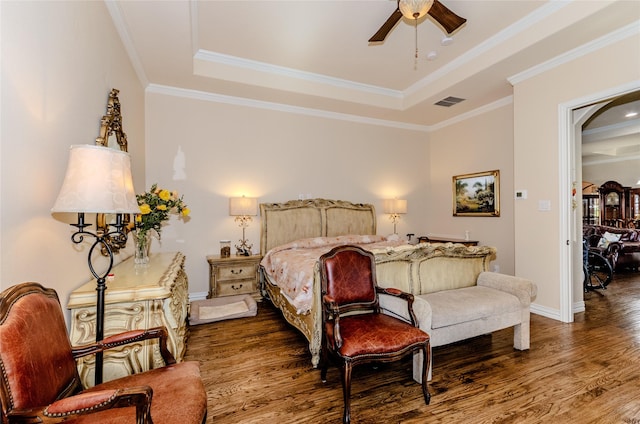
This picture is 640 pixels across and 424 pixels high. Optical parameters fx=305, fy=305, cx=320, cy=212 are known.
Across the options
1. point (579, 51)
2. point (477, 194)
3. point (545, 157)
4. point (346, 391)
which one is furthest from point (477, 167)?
point (346, 391)

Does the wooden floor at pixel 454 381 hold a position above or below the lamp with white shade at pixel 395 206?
below

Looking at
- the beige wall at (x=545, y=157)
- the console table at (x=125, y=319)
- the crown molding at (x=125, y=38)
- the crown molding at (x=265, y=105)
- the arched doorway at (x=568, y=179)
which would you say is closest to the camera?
the console table at (x=125, y=319)

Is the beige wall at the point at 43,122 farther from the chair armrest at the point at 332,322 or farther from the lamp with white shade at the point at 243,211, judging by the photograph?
the lamp with white shade at the point at 243,211

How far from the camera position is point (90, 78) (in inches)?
87.9

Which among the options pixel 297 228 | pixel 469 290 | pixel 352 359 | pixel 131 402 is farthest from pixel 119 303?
pixel 297 228

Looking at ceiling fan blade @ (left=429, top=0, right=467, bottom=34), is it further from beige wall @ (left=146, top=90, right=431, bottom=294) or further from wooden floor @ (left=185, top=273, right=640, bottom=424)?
wooden floor @ (left=185, top=273, right=640, bottom=424)

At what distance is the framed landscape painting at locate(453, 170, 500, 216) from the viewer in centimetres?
511

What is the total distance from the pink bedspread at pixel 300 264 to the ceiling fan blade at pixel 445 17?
2476 mm

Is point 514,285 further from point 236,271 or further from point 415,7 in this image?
point 236,271

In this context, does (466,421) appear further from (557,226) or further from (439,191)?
(439,191)

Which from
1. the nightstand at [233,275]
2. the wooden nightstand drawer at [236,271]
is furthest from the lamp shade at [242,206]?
the wooden nightstand drawer at [236,271]

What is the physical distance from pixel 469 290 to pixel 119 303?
9.56 ft

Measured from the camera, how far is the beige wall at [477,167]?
492 centimetres

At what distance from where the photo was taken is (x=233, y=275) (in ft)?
14.2
